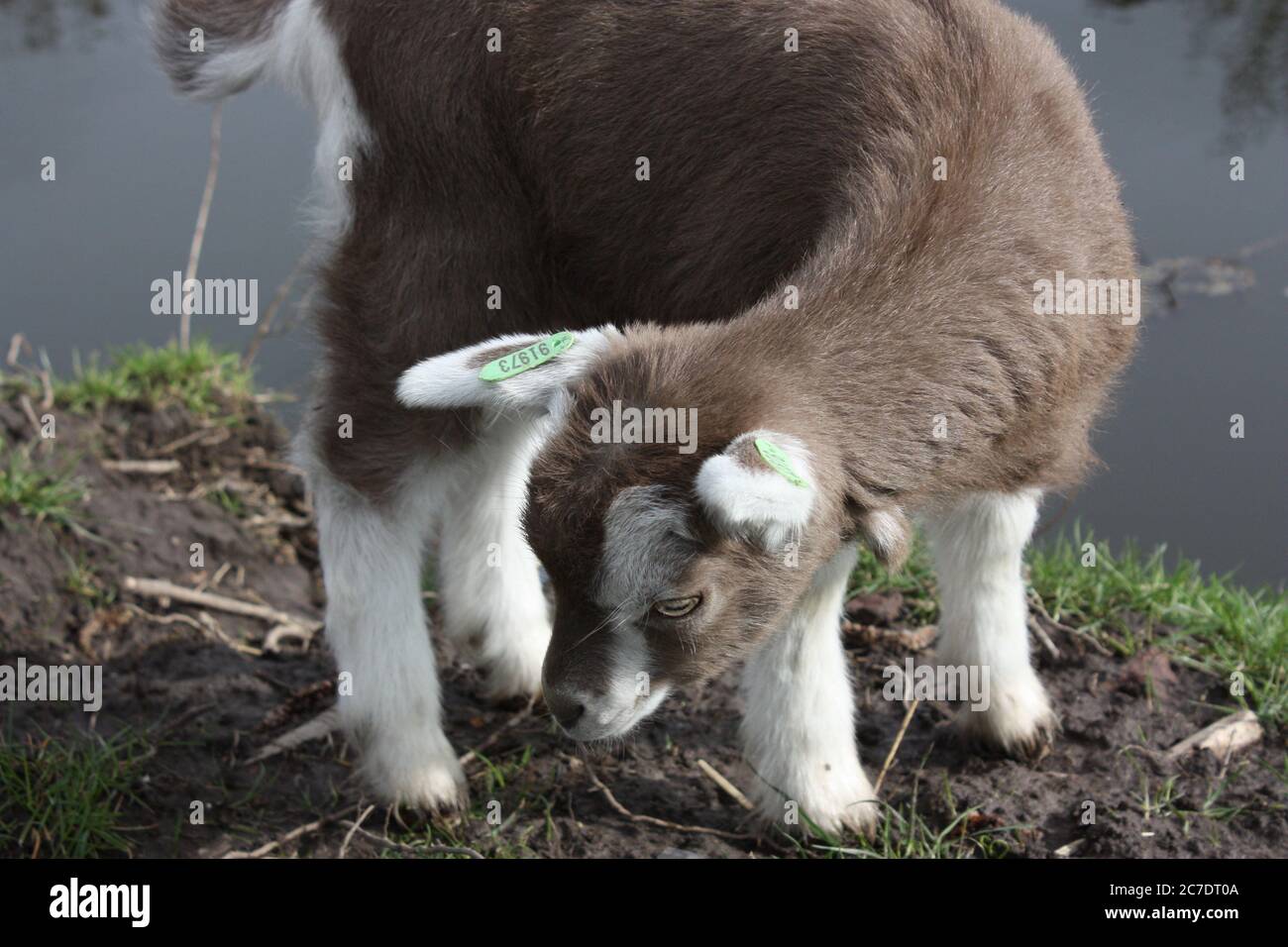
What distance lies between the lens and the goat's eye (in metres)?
4.02

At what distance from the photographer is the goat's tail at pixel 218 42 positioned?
5.59 m

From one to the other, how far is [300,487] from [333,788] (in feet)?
8.00

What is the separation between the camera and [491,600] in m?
6.07

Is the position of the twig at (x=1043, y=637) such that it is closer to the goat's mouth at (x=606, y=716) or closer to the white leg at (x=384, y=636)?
the goat's mouth at (x=606, y=716)

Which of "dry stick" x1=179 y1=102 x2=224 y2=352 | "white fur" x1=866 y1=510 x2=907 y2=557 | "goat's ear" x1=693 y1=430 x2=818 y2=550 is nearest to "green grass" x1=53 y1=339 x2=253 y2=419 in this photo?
"dry stick" x1=179 y1=102 x2=224 y2=352

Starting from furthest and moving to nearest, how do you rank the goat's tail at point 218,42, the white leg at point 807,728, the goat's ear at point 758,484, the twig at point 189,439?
the twig at point 189,439 < the goat's tail at point 218,42 < the white leg at point 807,728 < the goat's ear at point 758,484

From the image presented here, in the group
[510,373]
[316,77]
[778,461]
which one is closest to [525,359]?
[510,373]

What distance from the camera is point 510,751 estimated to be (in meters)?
5.82

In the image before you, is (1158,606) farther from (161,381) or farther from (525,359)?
(161,381)

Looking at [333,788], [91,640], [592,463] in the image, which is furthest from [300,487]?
[592,463]

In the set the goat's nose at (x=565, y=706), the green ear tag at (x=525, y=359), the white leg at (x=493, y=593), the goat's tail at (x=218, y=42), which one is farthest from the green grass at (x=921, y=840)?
the goat's tail at (x=218, y=42)

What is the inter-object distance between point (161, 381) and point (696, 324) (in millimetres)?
4607

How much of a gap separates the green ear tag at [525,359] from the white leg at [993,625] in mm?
1771

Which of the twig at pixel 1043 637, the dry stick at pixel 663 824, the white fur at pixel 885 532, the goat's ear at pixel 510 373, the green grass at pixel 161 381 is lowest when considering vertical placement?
the dry stick at pixel 663 824
